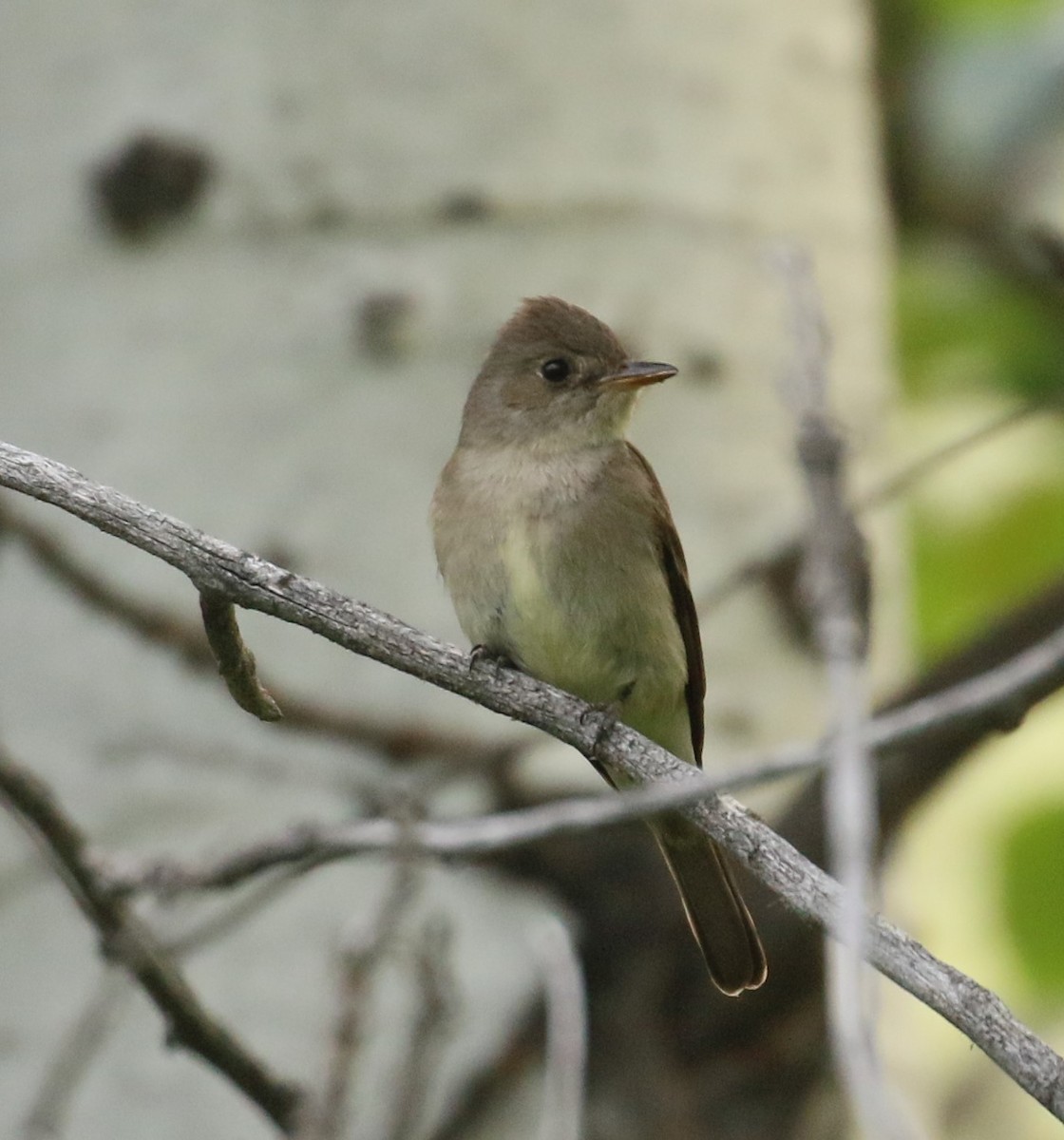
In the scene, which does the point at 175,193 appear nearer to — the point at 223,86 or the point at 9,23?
the point at 223,86

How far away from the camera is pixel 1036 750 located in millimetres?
7781

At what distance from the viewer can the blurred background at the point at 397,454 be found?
4.53 metres

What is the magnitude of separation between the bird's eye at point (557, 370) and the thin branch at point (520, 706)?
1.72m

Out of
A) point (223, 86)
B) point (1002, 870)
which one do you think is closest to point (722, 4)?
point (223, 86)

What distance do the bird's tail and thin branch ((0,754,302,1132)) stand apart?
1144 millimetres

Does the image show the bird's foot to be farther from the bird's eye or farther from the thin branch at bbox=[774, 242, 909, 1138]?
the bird's eye

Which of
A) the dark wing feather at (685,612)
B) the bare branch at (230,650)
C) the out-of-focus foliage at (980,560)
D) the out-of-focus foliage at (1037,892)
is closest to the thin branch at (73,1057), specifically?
the bare branch at (230,650)

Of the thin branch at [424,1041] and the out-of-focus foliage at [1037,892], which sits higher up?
the thin branch at [424,1041]

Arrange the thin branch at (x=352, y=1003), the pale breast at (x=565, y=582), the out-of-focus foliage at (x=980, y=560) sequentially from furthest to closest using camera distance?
1. the out-of-focus foliage at (x=980, y=560)
2. the pale breast at (x=565, y=582)
3. the thin branch at (x=352, y=1003)

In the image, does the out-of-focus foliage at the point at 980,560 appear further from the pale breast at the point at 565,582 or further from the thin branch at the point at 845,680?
the thin branch at the point at 845,680

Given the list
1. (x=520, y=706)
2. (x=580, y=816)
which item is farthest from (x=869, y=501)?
(x=580, y=816)

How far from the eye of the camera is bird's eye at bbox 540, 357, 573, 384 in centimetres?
478

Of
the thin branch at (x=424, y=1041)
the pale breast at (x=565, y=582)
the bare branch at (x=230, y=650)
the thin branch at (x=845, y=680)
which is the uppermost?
the thin branch at (x=845, y=680)

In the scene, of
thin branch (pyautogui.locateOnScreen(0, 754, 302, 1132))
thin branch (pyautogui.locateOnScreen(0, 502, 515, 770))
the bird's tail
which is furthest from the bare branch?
thin branch (pyautogui.locateOnScreen(0, 502, 515, 770))
